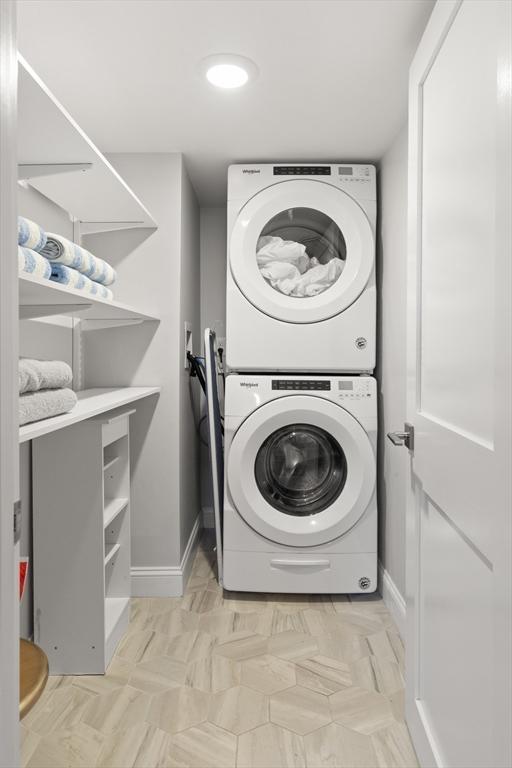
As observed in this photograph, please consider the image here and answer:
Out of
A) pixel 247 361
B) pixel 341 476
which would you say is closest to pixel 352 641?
pixel 341 476

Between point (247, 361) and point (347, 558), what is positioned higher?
point (247, 361)

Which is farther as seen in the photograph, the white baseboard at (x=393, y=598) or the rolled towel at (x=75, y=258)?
the white baseboard at (x=393, y=598)

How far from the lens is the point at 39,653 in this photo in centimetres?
85

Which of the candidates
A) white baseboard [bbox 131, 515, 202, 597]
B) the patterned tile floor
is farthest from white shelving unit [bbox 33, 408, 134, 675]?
white baseboard [bbox 131, 515, 202, 597]

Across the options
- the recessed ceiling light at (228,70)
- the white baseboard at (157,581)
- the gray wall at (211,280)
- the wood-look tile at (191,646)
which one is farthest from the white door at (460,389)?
the gray wall at (211,280)

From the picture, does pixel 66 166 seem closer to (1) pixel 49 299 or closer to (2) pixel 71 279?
(2) pixel 71 279

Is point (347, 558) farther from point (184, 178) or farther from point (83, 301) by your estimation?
point (184, 178)

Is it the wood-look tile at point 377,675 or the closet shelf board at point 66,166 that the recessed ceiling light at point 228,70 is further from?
the wood-look tile at point 377,675

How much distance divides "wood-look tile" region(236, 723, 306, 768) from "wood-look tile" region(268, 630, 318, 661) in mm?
378

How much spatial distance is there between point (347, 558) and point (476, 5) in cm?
200

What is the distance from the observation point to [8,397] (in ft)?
2.07

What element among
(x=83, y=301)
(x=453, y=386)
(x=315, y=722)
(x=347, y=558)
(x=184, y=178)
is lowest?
(x=315, y=722)

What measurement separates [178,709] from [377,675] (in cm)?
68

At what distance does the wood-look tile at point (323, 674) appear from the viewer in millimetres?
1710
